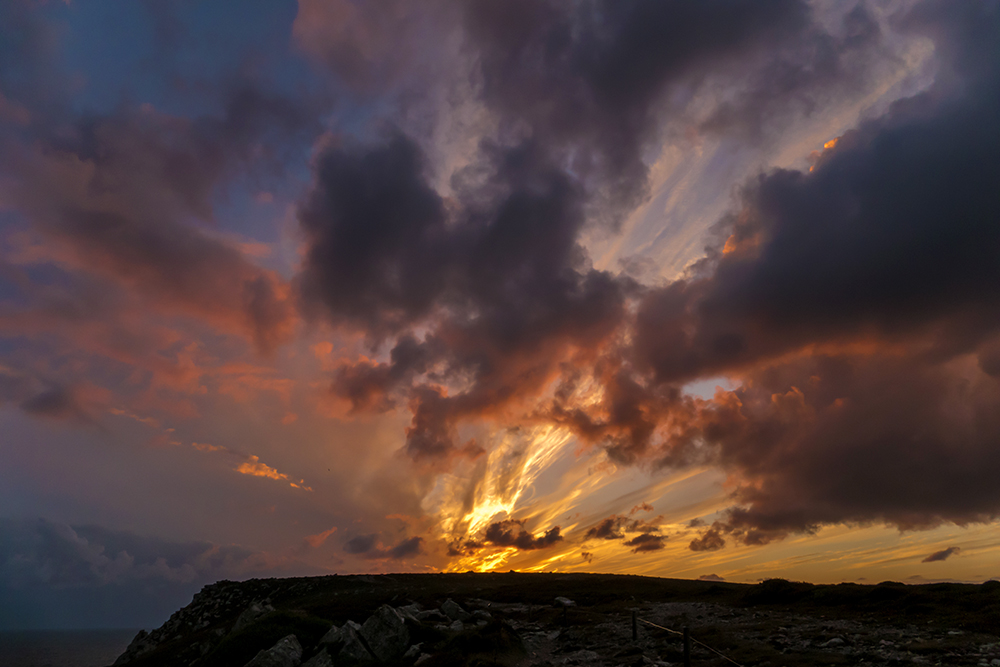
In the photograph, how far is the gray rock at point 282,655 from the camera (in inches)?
1017

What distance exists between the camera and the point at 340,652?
27016mm

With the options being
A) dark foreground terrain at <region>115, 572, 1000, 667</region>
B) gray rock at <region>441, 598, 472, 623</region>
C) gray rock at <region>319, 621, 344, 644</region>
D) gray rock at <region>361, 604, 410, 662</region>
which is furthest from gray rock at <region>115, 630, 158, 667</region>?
gray rock at <region>361, 604, 410, 662</region>

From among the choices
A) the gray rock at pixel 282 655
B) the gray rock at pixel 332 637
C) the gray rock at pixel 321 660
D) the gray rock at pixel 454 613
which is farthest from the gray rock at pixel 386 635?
the gray rock at pixel 454 613

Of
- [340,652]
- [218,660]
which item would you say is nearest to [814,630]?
[340,652]

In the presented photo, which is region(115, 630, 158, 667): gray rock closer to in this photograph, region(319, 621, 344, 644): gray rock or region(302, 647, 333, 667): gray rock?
region(319, 621, 344, 644): gray rock

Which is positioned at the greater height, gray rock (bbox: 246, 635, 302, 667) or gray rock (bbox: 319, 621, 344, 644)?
gray rock (bbox: 319, 621, 344, 644)

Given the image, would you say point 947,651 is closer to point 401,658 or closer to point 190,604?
point 401,658

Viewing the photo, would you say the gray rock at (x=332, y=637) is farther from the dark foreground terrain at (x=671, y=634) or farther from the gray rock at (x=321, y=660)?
the gray rock at (x=321, y=660)

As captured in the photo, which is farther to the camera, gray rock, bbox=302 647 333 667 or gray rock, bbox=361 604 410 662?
gray rock, bbox=361 604 410 662

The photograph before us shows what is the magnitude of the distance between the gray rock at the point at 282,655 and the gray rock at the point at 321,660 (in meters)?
0.80

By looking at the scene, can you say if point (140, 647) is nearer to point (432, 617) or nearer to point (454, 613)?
point (432, 617)

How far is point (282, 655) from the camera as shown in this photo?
2673 cm

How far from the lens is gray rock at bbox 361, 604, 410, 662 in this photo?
2822 centimetres

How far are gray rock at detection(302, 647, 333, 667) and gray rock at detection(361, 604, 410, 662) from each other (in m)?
2.61
